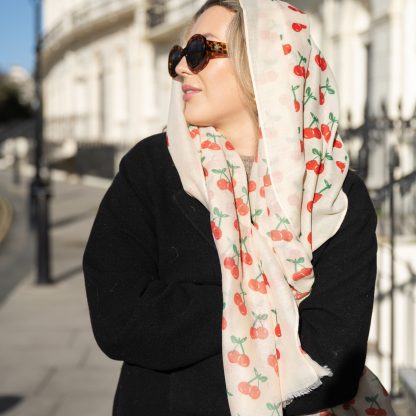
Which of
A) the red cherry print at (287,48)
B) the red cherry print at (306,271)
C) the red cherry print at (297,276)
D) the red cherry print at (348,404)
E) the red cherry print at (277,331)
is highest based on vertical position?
the red cherry print at (287,48)

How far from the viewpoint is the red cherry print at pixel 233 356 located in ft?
5.35

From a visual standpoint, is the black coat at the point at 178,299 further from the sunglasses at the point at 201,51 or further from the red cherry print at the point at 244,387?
the sunglasses at the point at 201,51

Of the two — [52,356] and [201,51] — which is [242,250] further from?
[52,356]

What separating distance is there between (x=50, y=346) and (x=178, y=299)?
4.51 metres

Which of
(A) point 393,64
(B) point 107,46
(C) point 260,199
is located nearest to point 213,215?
(C) point 260,199

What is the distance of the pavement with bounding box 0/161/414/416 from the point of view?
466 cm

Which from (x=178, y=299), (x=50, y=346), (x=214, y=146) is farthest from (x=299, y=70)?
(x=50, y=346)

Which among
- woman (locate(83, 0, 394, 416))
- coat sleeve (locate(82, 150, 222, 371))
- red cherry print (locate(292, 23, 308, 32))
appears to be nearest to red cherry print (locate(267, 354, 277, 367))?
woman (locate(83, 0, 394, 416))

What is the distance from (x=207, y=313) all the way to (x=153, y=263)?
0.61 ft

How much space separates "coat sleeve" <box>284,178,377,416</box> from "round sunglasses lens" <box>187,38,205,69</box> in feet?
1.71

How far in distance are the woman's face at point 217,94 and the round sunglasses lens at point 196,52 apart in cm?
3

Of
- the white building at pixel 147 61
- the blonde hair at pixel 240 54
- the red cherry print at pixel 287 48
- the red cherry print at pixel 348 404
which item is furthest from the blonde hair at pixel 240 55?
the white building at pixel 147 61

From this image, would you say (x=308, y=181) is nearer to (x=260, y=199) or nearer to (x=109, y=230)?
(x=260, y=199)

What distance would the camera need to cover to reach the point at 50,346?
5.95m
